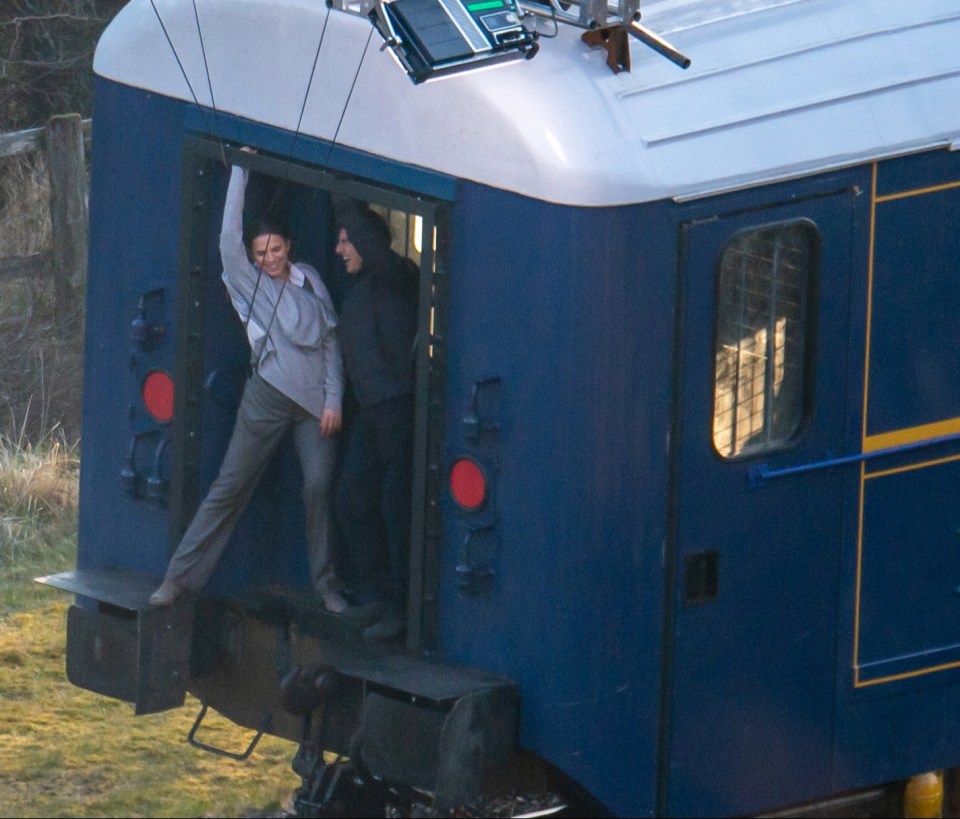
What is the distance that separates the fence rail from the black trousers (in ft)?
17.9

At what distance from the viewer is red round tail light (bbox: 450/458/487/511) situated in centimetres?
492

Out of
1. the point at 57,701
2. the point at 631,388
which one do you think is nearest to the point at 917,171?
the point at 631,388

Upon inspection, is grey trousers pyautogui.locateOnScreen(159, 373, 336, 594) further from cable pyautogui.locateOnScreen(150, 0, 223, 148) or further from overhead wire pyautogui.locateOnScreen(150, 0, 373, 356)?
cable pyautogui.locateOnScreen(150, 0, 223, 148)

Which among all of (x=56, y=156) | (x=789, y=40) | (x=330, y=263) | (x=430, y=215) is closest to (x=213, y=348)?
(x=330, y=263)

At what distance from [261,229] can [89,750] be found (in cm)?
217

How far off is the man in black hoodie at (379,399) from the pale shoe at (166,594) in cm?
52

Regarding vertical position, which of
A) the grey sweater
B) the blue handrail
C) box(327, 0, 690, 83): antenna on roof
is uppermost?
box(327, 0, 690, 83): antenna on roof

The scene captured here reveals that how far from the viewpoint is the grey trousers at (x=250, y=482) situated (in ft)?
18.2

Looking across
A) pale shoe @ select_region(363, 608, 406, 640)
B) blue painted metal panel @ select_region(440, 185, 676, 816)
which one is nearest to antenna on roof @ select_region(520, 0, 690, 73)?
blue painted metal panel @ select_region(440, 185, 676, 816)

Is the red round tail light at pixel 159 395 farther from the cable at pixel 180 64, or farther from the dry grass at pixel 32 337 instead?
the dry grass at pixel 32 337

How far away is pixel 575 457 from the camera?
15.4 ft

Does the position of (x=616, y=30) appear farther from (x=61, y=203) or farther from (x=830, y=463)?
(x=61, y=203)

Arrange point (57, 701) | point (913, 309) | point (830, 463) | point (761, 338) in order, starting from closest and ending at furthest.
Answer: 1. point (761, 338)
2. point (830, 463)
3. point (913, 309)
4. point (57, 701)

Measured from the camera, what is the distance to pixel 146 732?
22.5 ft
